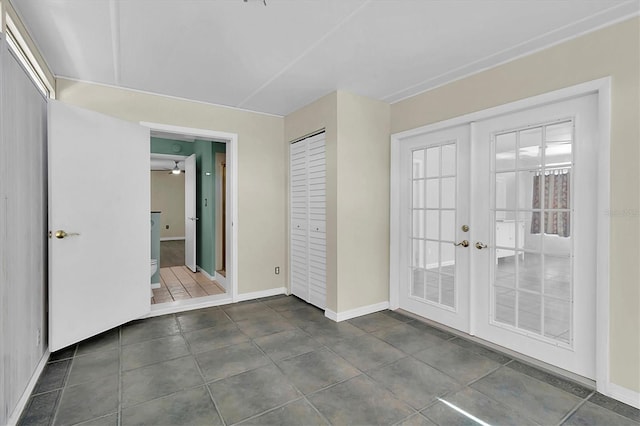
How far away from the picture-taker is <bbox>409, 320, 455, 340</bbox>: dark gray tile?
288 centimetres

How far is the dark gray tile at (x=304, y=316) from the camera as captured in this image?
322cm

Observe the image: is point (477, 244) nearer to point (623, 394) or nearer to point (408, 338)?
point (408, 338)

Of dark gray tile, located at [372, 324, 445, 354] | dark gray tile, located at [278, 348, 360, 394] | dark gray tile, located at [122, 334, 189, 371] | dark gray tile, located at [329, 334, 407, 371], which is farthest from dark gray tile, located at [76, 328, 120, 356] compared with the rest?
dark gray tile, located at [372, 324, 445, 354]

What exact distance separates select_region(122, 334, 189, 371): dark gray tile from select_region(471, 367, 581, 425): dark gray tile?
2229 millimetres

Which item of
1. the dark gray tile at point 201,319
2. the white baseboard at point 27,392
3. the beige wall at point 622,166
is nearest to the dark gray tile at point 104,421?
the white baseboard at point 27,392

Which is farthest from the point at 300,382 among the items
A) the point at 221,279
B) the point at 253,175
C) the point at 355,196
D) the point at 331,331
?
the point at 221,279

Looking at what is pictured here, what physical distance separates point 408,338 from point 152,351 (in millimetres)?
2158

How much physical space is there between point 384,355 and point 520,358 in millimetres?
1031

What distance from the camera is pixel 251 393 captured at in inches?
79.4

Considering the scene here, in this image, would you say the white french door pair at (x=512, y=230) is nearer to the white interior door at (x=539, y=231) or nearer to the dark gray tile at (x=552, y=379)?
the white interior door at (x=539, y=231)

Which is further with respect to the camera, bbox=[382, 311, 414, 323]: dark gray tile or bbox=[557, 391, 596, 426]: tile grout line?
bbox=[382, 311, 414, 323]: dark gray tile

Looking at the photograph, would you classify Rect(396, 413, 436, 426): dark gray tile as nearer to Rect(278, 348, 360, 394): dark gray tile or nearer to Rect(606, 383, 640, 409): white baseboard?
Rect(278, 348, 360, 394): dark gray tile

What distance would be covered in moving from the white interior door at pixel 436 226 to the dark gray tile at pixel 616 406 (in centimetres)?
102

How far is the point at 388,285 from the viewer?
12.0 ft
